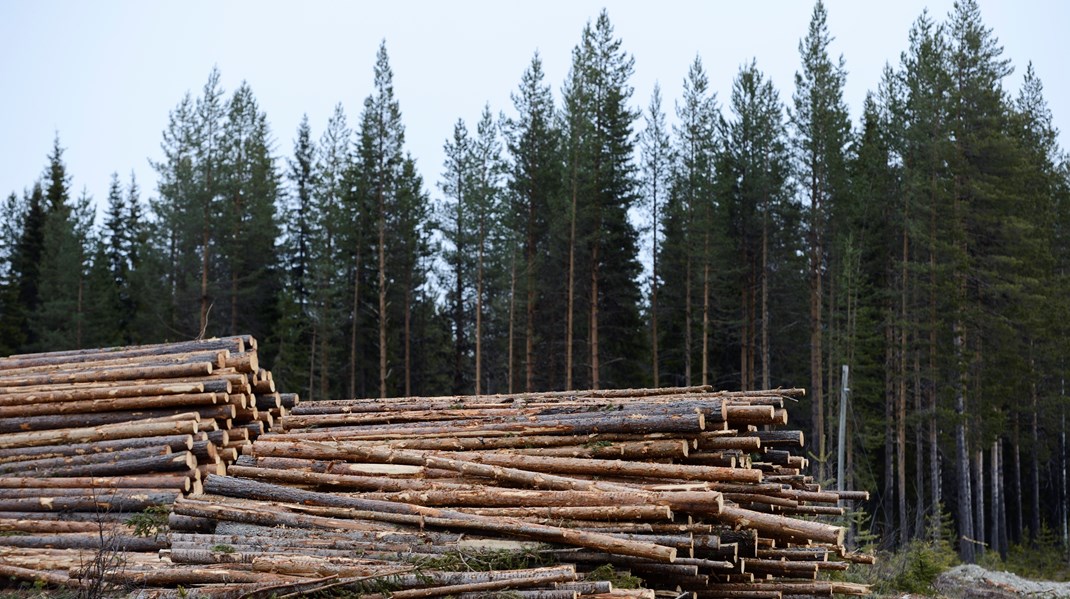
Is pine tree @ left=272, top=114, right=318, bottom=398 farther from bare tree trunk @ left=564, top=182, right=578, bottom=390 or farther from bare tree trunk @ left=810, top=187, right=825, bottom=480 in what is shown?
bare tree trunk @ left=810, top=187, right=825, bottom=480

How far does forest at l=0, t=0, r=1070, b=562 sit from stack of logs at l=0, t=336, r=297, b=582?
65.1 ft

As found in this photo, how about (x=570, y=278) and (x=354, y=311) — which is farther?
(x=354, y=311)

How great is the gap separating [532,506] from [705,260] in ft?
86.3

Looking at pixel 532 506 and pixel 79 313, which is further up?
pixel 79 313

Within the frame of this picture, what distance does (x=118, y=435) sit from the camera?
11.5 metres

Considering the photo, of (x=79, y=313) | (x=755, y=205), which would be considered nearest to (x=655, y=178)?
(x=755, y=205)

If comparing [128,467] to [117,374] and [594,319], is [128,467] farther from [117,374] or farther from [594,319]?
[594,319]

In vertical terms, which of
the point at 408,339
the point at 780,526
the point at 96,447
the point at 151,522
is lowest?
the point at 151,522

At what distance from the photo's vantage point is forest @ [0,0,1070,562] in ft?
98.9

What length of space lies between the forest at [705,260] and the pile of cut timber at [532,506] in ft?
70.9

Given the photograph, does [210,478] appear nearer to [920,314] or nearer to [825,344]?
[920,314]

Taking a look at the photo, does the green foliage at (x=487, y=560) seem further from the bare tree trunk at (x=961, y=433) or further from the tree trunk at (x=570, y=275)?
the bare tree trunk at (x=961, y=433)

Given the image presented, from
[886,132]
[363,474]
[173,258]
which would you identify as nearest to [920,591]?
[363,474]

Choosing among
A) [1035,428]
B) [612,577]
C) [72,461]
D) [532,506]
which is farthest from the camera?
[1035,428]
